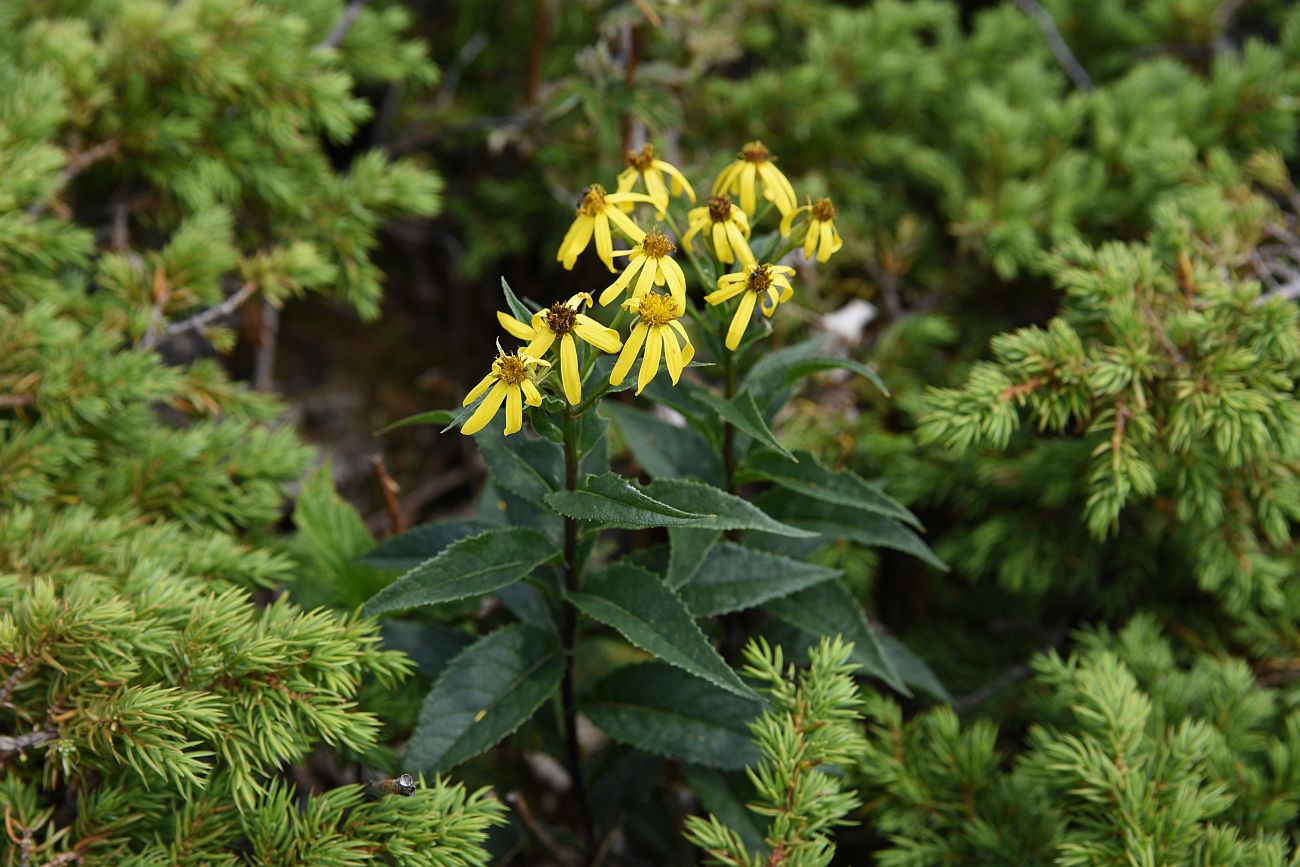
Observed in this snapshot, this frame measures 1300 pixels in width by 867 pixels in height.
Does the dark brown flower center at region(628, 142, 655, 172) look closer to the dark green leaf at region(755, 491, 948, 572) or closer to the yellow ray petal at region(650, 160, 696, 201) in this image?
the yellow ray petal at region(650, 160, 696, 201)

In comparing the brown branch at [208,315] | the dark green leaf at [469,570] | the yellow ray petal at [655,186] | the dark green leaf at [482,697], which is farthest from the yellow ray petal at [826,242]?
the brown branch at [208,315]

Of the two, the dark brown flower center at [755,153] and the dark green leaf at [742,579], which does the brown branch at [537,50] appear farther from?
the dark green leaf at [742,579]

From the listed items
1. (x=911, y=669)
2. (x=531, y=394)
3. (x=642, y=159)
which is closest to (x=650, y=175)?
(x=642, y=159)

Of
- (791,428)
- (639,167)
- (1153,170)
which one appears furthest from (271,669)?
(1153,170)

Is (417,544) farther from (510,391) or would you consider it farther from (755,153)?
(755,153)

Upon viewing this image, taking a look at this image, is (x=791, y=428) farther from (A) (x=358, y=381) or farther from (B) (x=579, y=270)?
(A) (x=358, y=381)

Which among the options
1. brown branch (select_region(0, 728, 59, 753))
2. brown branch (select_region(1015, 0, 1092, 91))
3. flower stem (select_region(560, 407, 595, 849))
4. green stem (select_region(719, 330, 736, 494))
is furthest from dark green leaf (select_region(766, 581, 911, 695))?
brown branch (select_region(1015, 0, 1092, 91))
